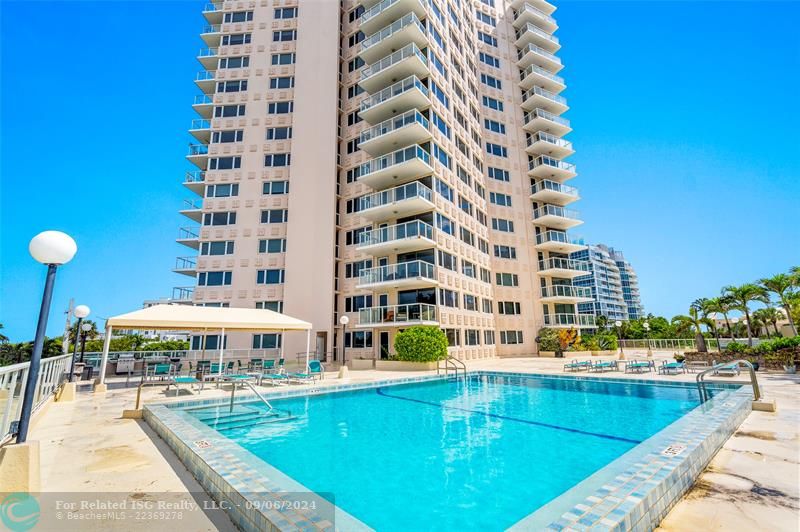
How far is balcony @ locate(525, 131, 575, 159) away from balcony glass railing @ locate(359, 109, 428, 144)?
50.4ft

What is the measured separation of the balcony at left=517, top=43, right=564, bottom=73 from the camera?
116 ft

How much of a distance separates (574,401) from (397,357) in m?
10.7

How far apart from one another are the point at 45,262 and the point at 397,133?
21325 mm

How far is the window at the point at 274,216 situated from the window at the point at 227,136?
713 centimetres

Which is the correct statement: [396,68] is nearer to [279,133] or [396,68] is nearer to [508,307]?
[279,133]

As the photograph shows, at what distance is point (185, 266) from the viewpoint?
28.5 m

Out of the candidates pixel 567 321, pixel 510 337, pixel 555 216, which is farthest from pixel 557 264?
pixel 510 337

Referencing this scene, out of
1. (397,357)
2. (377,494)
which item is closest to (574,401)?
(377,494)

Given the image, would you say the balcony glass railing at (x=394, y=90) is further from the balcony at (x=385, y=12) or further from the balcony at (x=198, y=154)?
the balcony at (x=198, y=154)

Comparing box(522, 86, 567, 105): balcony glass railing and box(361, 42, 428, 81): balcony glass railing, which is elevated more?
box(522, 86, 567, 105): balcony glass railing

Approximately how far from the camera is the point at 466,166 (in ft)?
93.1

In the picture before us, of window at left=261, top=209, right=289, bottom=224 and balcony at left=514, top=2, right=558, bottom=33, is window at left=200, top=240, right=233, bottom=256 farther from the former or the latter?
balcony at left=514, top=2, right=558, bottom=33

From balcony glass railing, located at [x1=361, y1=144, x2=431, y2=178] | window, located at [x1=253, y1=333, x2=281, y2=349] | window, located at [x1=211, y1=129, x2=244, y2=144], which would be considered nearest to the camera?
balcony glass railing, located at [x1=361, y1=144, x2=431, y2=178]

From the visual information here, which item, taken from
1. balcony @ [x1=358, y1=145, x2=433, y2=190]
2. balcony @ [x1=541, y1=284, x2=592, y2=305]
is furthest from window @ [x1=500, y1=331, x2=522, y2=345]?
balcony @ [x1=358, y1=145, x2=433, y2=190]
